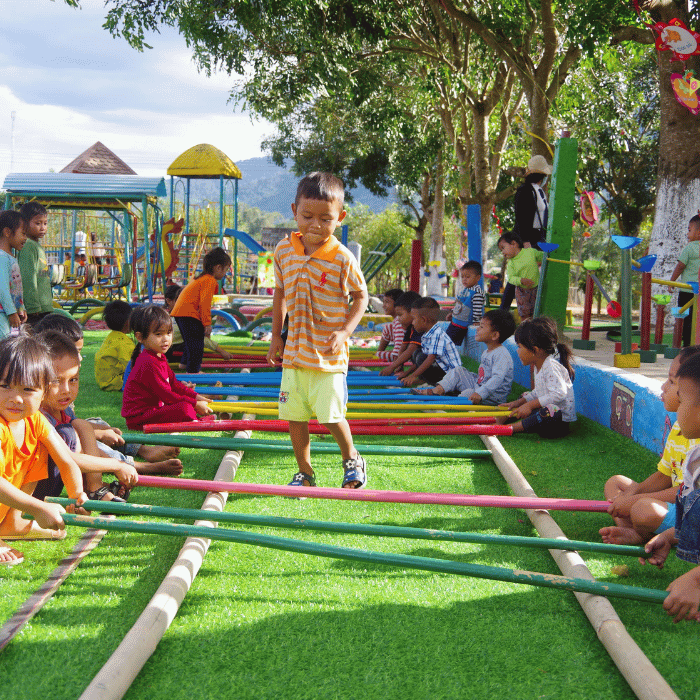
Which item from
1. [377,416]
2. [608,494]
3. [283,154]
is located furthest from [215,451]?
[283,154]

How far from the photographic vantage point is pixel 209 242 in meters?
24.6

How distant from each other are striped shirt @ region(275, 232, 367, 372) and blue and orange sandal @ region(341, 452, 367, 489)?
511 millimetres

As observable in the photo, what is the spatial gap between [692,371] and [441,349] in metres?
3.97

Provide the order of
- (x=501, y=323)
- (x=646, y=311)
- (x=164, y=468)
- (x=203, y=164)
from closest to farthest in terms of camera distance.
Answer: (x=164, y=468)
(x=501, y=323)
(x=646, y=311)
(x=203, y=164)

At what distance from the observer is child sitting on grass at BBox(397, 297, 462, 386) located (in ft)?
21.5

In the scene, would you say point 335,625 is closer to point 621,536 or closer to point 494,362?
point 621,536

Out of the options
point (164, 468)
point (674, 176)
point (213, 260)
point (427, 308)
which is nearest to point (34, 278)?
point (213, 260)

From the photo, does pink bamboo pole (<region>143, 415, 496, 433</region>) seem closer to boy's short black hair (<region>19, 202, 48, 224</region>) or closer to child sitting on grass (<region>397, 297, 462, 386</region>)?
child sitting on grass (<region>397, 297, 462, 386</region>)

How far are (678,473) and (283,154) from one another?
32212mm

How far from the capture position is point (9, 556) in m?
2.73

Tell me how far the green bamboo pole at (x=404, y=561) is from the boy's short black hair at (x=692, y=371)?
756 mm

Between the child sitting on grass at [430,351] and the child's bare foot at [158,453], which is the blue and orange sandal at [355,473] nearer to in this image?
the child's bare foot at [158,453]

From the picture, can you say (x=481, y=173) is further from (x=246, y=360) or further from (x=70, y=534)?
(x=70, y=534)

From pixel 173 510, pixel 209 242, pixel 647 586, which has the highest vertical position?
pixel 209 242
